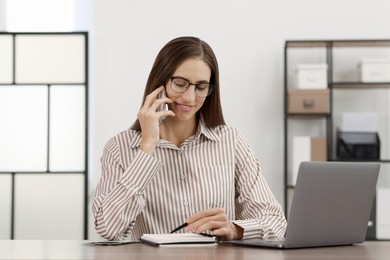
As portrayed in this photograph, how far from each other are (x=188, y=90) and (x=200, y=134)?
24cm

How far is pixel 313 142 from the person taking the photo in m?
4.85

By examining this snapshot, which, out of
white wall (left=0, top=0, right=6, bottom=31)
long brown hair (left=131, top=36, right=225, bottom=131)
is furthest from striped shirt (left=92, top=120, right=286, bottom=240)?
white wall (left=0, top=0, right=6, bottom=31)

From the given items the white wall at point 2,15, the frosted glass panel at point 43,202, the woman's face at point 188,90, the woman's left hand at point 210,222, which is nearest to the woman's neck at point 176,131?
the woman's face at point 188,90

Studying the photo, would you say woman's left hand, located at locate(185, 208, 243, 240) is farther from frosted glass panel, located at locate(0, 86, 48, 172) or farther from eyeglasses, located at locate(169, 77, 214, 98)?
frosted glass panel, located at locate(0, 86, 48, 172)

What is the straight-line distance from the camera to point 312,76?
15.8 feet

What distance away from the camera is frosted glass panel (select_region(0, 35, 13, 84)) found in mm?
5066

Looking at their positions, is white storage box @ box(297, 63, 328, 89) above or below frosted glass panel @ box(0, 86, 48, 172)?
above

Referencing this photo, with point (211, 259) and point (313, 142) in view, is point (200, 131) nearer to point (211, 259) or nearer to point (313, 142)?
point (211, 259)

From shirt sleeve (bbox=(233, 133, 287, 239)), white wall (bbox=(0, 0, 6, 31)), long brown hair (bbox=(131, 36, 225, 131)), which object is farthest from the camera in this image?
white wall (bbox=(0, 0, 6, 31))

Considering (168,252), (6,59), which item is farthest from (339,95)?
(168,252)

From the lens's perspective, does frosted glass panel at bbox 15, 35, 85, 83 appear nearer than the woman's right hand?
No

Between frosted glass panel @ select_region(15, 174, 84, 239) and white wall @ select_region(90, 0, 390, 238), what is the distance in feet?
0.56

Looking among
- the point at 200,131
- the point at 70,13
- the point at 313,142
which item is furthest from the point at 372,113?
the point at 200,131

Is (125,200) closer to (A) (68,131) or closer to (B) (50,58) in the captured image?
(A) (68,131)
